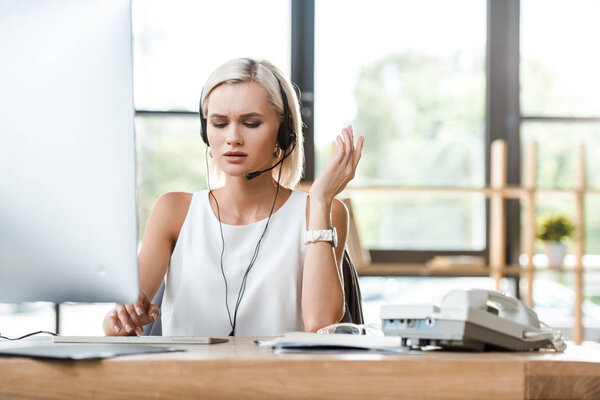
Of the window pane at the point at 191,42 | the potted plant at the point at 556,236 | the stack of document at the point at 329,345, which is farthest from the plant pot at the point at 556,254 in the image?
the stack of document at the point at 329,345

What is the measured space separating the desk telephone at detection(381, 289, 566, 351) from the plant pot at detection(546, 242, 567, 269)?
2.98 metres

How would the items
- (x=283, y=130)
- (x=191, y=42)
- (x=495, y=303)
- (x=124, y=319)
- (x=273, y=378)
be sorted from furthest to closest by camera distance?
(x=191, y=42)
(x=283, y=130)
(x=124, y=319)
(x=495, y=303)
(x=273, y=378)

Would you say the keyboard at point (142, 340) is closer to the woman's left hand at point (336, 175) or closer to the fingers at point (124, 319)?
the fingers at point (124, 319)

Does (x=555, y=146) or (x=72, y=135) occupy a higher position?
(x=555, y=146)

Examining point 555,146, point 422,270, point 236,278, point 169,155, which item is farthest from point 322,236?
point 555,146

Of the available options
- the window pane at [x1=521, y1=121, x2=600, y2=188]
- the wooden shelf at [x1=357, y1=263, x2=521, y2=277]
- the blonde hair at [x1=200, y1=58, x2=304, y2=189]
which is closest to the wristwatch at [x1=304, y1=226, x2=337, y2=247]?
the blonde hair at [x1=200, y1=58, x2=304, y2=189]

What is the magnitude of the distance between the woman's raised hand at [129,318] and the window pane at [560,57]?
10.6 feet

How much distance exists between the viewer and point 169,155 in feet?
13.2

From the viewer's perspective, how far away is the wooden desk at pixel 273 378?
80 centimetres

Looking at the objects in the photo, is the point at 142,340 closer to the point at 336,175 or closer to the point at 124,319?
the point at 124,319

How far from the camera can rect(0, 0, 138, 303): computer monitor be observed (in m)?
0.92

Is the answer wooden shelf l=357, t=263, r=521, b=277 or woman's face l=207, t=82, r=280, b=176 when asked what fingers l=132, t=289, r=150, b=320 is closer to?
woman's face l=207, t=82, r=280, b=176

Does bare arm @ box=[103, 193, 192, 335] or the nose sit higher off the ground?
the nose

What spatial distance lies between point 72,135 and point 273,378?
384 mm
